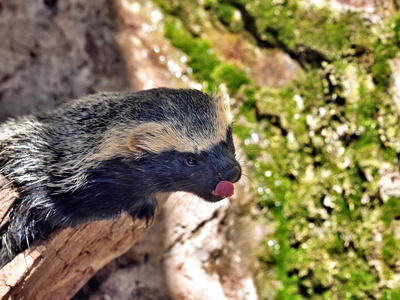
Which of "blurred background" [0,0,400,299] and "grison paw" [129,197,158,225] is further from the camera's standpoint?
"blurred background" [0,0,400,299]

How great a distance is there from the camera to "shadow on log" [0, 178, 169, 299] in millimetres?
3924

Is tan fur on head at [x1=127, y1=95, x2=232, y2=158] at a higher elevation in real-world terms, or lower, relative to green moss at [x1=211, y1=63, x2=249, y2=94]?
higher

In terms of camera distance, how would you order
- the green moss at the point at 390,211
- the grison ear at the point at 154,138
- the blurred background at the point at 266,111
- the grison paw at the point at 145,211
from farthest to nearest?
the green moss at the point at 390,211 → the blurred background at the point at 266,111 → the grison paw at the point at 145,211 → the grison ear at the point at 154,138

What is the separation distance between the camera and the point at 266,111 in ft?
21.0

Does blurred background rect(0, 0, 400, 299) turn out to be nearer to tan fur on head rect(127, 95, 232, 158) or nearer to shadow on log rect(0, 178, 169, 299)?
shadow on log rect(0, 178, 169, 299)

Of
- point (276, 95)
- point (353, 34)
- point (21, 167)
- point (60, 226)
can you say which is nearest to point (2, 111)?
point (21, 167)

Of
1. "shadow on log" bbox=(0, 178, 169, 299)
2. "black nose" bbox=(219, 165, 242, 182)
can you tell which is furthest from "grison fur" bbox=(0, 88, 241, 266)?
"shadow on log" bbox=(0, 178, 169, 299)

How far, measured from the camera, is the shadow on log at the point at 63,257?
392 centimetres

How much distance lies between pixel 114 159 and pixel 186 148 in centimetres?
66

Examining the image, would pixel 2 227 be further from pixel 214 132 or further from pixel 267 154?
pixel 267 154

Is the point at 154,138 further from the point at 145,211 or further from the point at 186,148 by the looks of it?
the point at 145,211

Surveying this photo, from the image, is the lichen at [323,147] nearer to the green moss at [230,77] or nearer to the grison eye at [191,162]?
the green moss at [230,77]

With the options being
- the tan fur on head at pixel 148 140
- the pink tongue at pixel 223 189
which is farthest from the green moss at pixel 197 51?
the pink tongue at pixel 223 189

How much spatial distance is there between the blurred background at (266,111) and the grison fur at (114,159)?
1.55m
